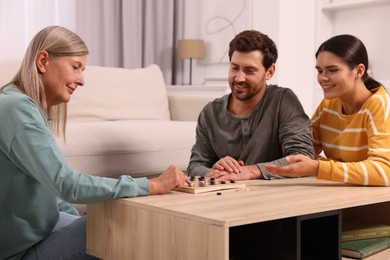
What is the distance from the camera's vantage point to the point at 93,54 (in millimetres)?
4258

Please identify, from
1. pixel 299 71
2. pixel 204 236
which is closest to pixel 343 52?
pixel 204 236

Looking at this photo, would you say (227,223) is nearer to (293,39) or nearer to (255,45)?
(255,45)

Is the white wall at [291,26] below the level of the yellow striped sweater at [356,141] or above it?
above

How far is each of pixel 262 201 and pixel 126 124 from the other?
1.59 meters

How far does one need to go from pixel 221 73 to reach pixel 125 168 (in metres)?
2.10

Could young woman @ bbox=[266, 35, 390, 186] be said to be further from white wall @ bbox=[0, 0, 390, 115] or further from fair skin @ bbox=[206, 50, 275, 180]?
white wall @ bbox=[0, 0, 390, 115]

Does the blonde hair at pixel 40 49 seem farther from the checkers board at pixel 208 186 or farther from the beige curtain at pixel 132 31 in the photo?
the beige curtain at pixel 132 31

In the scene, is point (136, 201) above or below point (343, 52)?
below

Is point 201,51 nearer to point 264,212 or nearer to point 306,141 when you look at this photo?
point 306,141

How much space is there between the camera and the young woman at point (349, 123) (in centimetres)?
174

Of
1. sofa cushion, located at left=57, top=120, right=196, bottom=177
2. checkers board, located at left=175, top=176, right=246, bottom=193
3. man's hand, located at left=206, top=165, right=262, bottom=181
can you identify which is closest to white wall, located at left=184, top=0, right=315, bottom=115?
sofa cushion, located at left=57, top=120, right=196, bottom=177

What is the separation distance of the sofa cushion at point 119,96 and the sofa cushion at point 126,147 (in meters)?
0.42

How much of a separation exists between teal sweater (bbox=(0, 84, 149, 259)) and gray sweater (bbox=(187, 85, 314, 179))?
63 cm

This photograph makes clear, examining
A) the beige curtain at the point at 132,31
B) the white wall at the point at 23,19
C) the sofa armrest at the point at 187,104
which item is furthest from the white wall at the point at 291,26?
the sofa armrest at the point at 187,104
